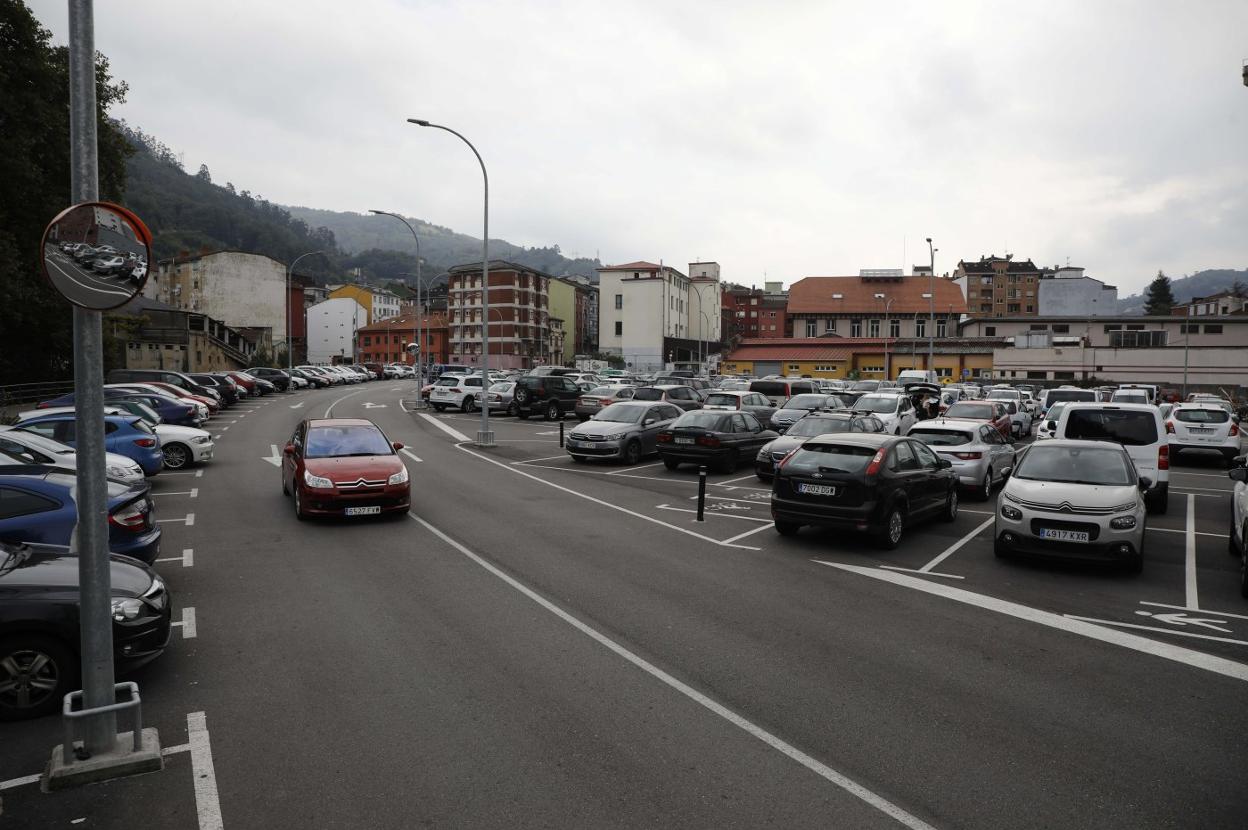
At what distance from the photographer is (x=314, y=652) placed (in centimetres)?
672

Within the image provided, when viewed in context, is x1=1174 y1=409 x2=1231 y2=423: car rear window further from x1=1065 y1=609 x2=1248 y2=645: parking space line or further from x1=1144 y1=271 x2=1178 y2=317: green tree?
x1=1144 y1=271 x2=1178 y2=317: green tree

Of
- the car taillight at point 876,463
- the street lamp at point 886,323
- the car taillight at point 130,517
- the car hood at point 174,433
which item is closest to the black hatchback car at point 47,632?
the car taillight at point 130,517

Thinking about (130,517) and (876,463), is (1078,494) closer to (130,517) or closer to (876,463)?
(876,463)

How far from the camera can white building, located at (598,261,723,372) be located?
91875 millimetres

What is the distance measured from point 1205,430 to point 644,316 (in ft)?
242

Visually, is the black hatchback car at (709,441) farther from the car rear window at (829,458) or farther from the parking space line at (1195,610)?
the parking space line at (1195,610)

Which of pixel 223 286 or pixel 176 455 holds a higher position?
pixel 223 286

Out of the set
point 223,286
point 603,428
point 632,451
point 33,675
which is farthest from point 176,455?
point 223,286

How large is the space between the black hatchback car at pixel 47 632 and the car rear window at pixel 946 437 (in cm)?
1385

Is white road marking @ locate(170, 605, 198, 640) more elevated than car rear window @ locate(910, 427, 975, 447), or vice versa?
car rear window @ locate(910, 427, 975, 447)

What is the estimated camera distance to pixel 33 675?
5512 millimetres

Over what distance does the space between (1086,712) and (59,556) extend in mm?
8084

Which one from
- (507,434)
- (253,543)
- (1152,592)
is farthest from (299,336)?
(1152,592)

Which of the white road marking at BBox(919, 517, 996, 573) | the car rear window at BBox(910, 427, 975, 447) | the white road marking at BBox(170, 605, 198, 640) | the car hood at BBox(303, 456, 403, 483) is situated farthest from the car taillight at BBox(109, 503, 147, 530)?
the car rear window at BBox(910, 427, 975, 447)
